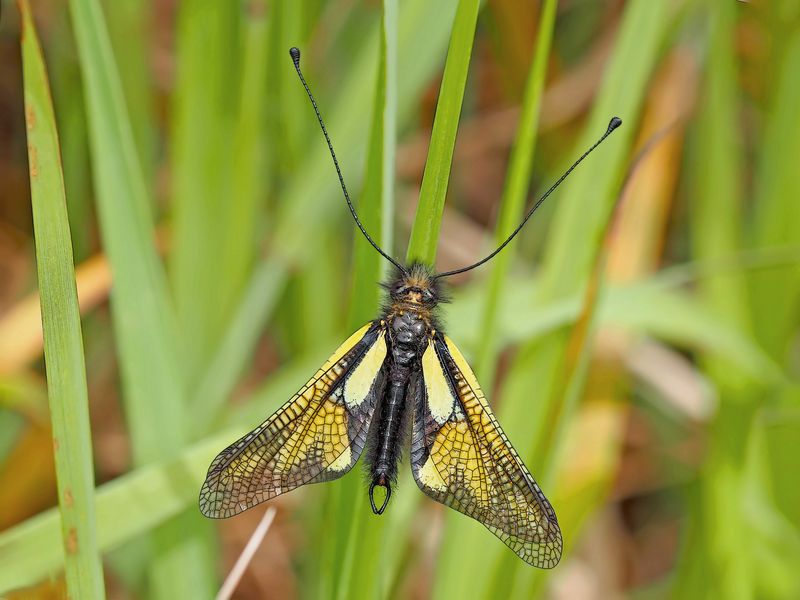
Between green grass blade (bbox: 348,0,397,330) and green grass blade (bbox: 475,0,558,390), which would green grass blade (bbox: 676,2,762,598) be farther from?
green grass blade (bbox: 348,0,397,330)

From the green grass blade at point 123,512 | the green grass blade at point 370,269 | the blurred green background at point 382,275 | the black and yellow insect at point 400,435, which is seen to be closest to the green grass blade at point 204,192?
the blurred green background at point 382,275

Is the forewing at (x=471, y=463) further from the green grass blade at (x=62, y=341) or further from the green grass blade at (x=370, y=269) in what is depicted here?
the green grass blade at (x=62, y=341)

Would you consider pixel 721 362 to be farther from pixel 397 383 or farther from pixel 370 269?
pixel 370 269

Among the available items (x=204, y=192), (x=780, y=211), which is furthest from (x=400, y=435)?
(x=780, y=211)

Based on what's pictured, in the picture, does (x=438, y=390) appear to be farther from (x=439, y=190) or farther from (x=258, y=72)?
(x=258, y=72)

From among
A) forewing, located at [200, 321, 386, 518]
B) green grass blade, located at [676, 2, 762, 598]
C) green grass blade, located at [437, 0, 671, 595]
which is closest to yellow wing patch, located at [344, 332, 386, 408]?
forewing, located at [200, 321, 386, 518]

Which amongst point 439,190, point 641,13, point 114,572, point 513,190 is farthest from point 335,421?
point 114,572
